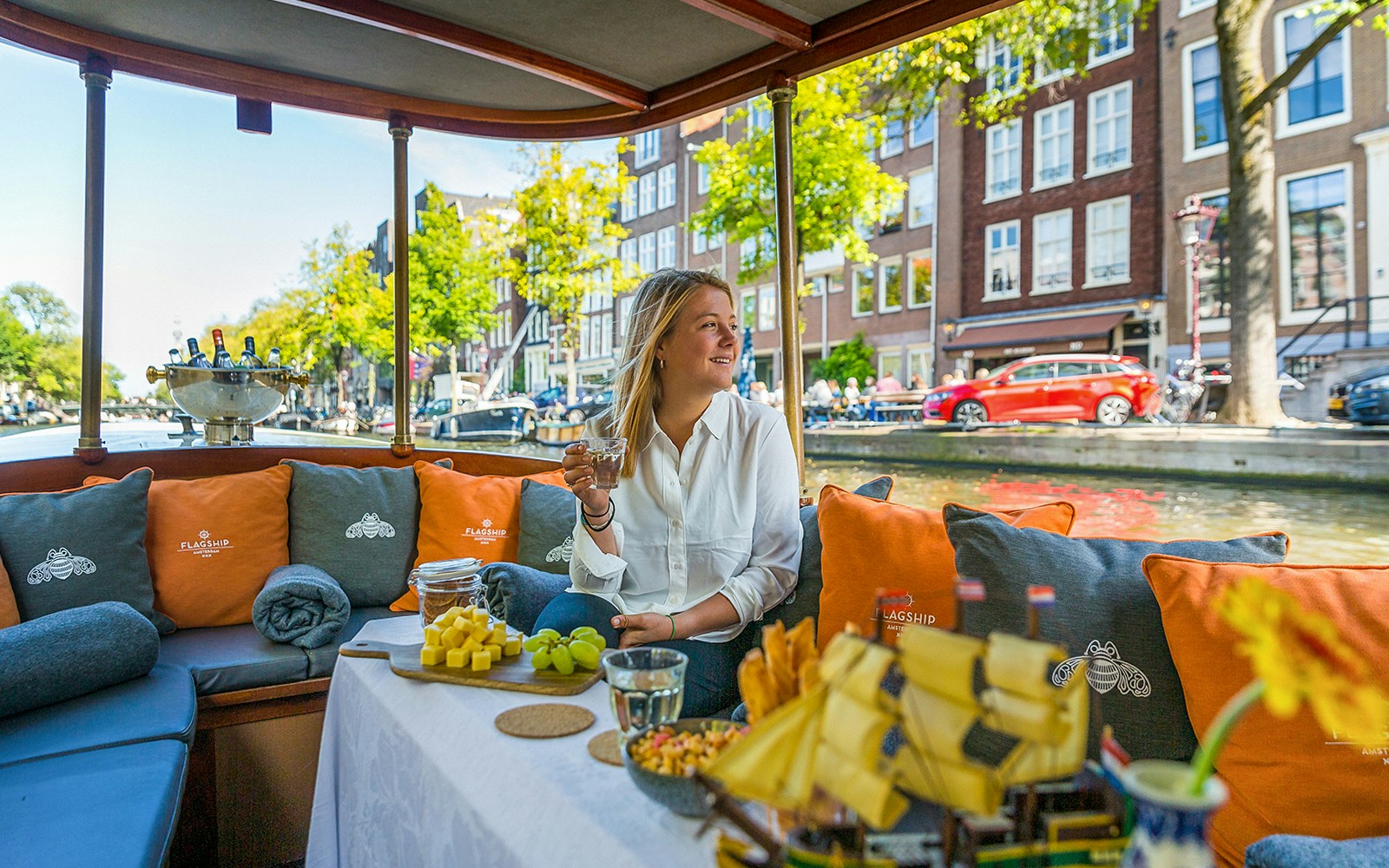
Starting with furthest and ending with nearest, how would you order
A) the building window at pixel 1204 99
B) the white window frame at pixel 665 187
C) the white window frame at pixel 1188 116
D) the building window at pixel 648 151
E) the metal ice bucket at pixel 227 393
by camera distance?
the building window at pixel 648 151, the white window frame at pixel 665 187, the white window frame at pixel 1188 116, the building window at pixel 1204 99, the metal ice bucket at pixel 227 393

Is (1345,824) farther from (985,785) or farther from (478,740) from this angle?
(478,740)

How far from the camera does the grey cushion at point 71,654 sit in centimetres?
164

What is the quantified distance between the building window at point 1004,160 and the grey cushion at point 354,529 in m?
17.4

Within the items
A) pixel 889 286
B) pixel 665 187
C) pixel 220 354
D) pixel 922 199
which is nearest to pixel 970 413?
pixel 889 286

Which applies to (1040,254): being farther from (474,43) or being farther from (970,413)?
(474,43)

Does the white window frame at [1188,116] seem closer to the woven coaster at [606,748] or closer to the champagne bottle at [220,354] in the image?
the champagne bottle at [220,354]

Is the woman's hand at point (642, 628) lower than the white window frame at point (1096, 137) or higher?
lower

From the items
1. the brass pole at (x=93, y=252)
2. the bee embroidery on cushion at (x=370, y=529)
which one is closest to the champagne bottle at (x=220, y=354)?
the brass pole at (x=93, y=252)

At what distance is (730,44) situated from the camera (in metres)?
2.66

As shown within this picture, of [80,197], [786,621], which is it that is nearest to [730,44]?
[786,621]

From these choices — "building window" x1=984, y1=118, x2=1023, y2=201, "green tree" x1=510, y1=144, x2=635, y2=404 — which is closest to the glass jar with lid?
"green tree" x1=510, y1=144, x2=635, y2=404

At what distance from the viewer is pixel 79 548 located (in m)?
2.18

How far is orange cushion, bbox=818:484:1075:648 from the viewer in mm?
1556

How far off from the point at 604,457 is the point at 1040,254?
58.1 ft
